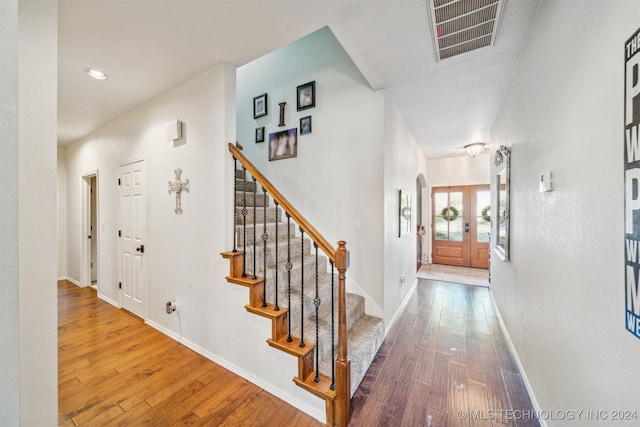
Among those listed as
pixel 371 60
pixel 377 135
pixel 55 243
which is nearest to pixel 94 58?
pixel 55 243

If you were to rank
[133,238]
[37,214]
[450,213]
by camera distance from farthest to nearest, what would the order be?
[450,213] → [133,238] → [37,214]

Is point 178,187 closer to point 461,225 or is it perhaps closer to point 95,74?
point 95,74

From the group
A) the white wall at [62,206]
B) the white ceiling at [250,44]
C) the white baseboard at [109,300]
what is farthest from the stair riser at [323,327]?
the white wall at [62,206]

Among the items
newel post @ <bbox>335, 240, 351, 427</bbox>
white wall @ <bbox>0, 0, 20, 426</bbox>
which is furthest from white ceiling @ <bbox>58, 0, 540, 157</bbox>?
newel post @ <bbox>335, 240, 351, 427</bbox>

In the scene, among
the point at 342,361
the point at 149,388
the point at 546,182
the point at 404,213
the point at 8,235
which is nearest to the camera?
the point at 8,235

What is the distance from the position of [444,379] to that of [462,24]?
280 cm

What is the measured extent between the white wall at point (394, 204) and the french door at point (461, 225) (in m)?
2.77

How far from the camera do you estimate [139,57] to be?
2.07 meters

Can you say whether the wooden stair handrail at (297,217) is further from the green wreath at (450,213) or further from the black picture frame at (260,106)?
the green wreath at (450,213)

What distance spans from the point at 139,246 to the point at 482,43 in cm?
423

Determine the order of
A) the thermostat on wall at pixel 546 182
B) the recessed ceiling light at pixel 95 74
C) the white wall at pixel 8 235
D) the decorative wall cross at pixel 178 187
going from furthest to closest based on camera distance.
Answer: the decorative wall cross at pixel 178 187 < the recessed ceiling light at pixel 95 74 < the thermostat on wall at pixel 546 182 < the white wall at pixel 8 235

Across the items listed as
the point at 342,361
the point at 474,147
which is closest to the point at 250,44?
the point at 342,361

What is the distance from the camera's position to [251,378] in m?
2.01

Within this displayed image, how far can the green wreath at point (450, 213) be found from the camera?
606 centimetres
